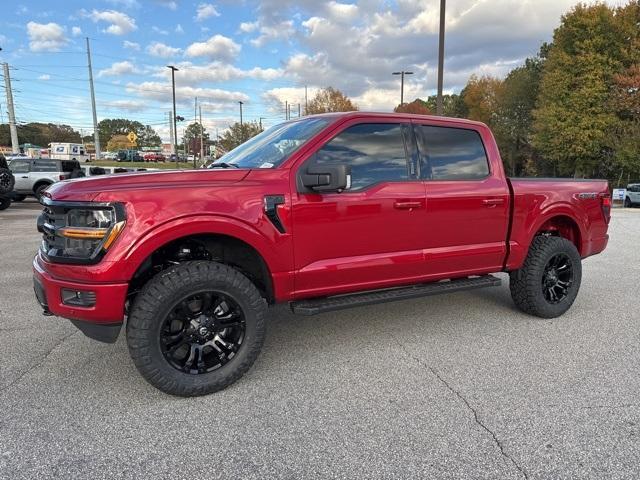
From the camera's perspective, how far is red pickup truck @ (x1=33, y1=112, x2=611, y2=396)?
9.51 ft

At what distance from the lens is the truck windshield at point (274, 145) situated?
11.7ft

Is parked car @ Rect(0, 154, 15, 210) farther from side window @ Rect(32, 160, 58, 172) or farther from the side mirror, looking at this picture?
the side mirror

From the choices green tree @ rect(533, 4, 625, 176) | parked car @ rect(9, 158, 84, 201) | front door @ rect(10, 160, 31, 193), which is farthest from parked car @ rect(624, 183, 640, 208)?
front door @ rect(10, 160, 31, 193)

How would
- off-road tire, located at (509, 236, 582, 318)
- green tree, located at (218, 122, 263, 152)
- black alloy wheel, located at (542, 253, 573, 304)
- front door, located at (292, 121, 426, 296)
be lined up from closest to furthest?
front door, located at (292, 121, 426, 296) < off-road tire, located at (509, 236, 582, 318) < black alloy wheel, located at (542, 253, 573, 304) < green tree, located at (218, 122, 263, 152)

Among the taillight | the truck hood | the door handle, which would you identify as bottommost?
the taillight

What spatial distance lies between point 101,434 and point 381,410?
5.39 feet

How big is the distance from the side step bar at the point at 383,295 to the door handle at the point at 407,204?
2.26 ft

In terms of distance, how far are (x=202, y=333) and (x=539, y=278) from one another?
3.24m

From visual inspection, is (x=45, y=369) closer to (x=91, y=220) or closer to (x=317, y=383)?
(x=91, y=220)

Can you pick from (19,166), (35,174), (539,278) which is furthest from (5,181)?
(539,278)

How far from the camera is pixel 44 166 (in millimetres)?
18250

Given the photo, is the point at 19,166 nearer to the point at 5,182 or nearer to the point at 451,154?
the point at 5,182

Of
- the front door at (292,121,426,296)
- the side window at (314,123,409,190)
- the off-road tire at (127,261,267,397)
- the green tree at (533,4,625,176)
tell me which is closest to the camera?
the off-road tire at (127,261,267,397)

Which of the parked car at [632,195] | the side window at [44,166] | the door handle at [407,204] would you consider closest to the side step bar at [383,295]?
the door handle at [407,204]
